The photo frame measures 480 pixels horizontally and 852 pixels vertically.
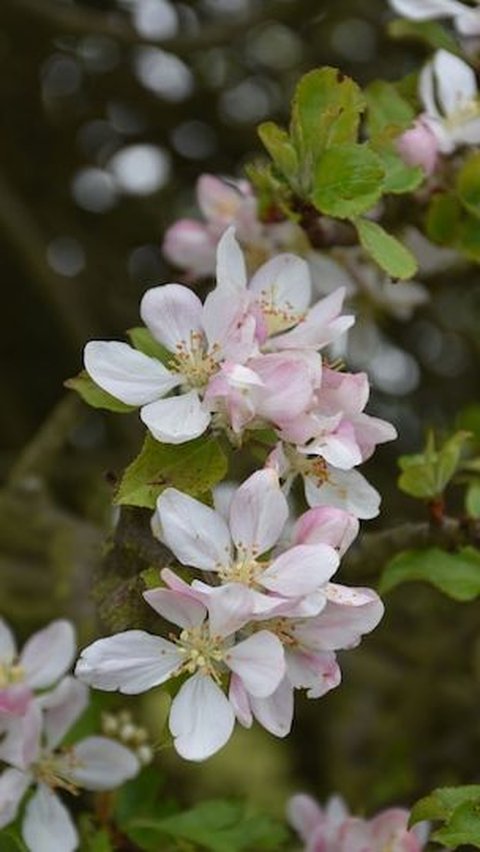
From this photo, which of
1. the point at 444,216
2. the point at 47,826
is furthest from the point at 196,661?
the point at 444,216

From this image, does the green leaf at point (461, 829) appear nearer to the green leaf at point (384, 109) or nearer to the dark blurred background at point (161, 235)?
the green leaf at point (384, 109)

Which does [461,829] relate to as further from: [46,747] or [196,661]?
[46,747]

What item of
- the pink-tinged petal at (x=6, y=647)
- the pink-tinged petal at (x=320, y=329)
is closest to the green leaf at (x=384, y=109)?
the pink-tinged petal at (x=320, y=329)

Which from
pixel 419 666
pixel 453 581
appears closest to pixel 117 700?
pixel 453 581

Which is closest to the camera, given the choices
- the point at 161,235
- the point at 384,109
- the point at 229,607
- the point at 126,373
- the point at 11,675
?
the point at 229,607

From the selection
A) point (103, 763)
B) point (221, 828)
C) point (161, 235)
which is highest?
point (103, 763)

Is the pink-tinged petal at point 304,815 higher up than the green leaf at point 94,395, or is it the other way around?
the green leaf at point 94,395

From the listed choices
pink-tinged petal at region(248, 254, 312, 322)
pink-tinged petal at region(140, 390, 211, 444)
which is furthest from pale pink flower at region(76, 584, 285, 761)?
pink-tinged petal at region(248, 254, 312, 322)
